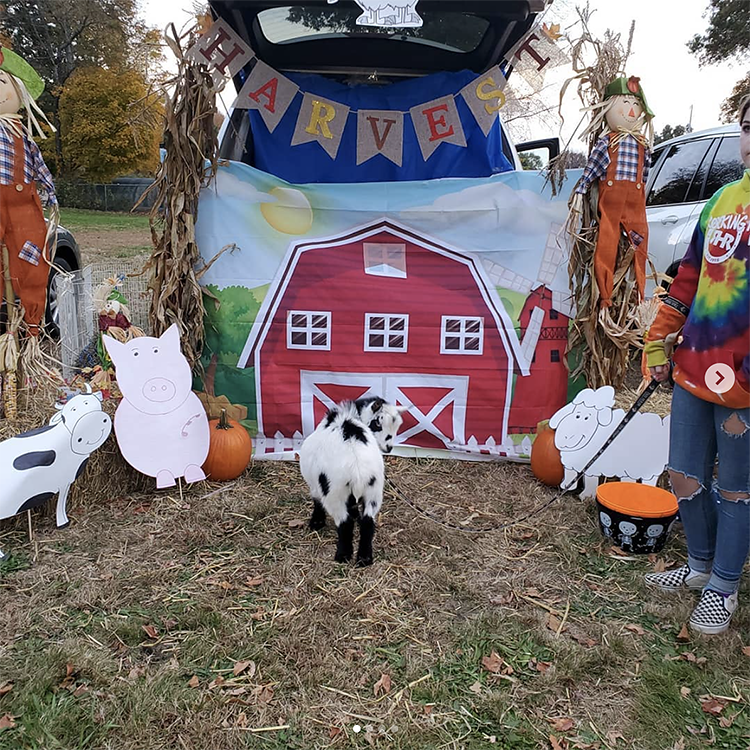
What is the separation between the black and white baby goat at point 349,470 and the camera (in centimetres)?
299

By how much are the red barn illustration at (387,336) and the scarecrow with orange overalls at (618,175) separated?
0.76 metres

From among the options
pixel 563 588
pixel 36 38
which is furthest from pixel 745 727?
pixel 36 38

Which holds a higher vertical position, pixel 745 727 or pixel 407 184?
pixel 407 184

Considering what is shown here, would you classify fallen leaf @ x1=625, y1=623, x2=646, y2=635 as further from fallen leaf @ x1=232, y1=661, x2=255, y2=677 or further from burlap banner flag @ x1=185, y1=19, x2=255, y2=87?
burlap banner flag @ x1=185, y1=19, x2=255, y2=87

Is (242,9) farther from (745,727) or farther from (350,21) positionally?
(745,727)

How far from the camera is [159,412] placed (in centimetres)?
376

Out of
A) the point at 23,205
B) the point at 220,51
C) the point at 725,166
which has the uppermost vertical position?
the point at 220,51

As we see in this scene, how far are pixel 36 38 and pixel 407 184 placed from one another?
3402 cm

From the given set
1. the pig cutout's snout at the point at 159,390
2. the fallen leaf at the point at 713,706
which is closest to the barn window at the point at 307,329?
the pig cutout's snout at the point at 159,390

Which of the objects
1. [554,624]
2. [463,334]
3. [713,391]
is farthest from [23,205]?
[713,391]

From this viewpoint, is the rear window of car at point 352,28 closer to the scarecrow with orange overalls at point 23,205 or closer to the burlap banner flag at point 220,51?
the burlap banner flag at point 220,51

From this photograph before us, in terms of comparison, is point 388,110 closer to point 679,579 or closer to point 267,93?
point 267,93

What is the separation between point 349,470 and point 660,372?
4.85ft

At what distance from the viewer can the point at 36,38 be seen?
3047 centimetres
